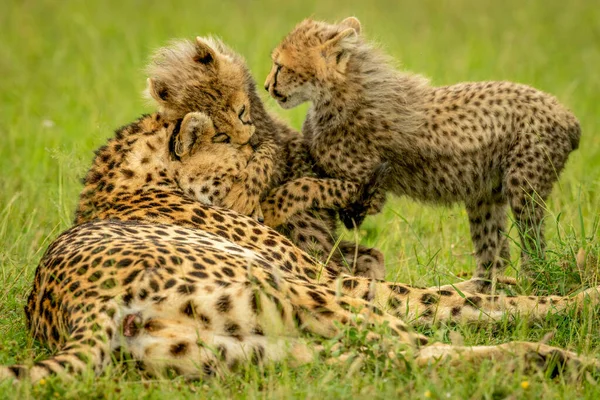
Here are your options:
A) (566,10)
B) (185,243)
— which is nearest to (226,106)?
(185,243)

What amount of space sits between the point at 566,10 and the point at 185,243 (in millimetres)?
9782

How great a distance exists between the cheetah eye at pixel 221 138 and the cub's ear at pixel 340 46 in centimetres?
75

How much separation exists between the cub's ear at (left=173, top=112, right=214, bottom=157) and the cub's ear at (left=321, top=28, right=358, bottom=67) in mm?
871

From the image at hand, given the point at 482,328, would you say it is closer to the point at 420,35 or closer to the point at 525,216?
the point at 525,216

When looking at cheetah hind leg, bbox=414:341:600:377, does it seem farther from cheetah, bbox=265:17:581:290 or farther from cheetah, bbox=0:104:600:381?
cheetah, bbox=265:17:581:290

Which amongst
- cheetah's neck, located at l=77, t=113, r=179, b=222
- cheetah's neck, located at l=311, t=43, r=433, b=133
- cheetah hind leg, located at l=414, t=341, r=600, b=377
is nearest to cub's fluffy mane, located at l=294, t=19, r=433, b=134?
cheetah's neck, located at l=311, t=43, r=433, b=133

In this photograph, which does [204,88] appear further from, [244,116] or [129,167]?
[129,167]

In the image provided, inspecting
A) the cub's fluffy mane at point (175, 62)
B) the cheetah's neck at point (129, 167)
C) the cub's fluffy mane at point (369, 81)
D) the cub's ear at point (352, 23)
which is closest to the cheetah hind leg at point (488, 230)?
the cub's fluffy mane at point (369, 81)

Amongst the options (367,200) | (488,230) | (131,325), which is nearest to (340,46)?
(367,200)

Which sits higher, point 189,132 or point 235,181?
point 189,132

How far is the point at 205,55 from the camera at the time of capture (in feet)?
17.7

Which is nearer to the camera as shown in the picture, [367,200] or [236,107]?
[236,107]

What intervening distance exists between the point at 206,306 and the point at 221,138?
170 centimetres

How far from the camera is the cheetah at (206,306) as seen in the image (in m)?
3.65
